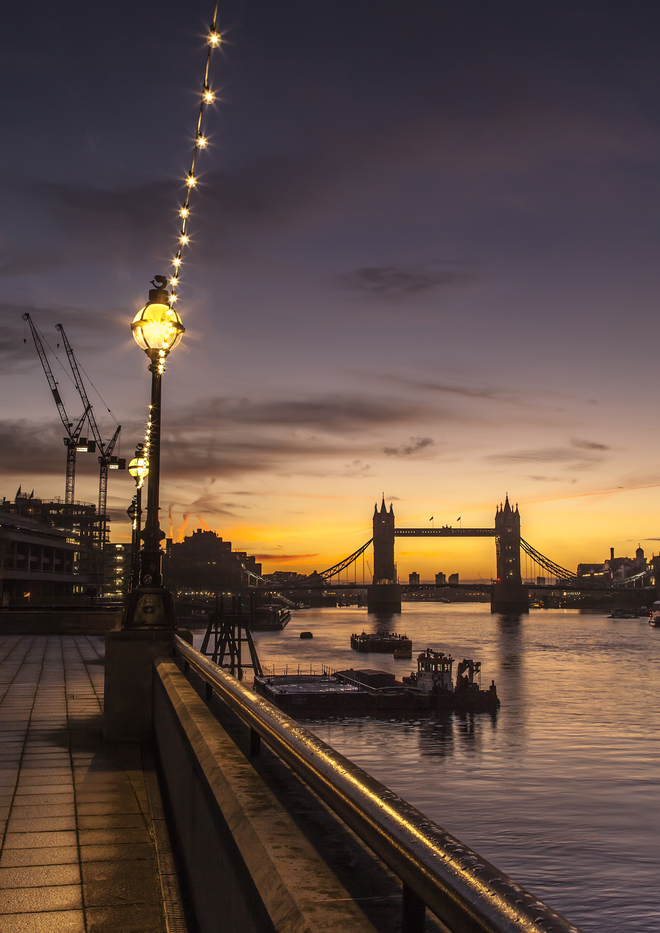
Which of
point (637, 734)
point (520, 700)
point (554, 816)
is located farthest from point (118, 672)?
point (520, 700)

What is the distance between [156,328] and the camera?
36.1ft

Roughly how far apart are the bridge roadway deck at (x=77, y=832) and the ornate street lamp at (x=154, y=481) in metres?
1.60

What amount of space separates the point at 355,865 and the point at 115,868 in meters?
3.53

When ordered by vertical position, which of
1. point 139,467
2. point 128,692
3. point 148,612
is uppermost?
point 139,467

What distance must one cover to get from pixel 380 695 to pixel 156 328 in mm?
51384

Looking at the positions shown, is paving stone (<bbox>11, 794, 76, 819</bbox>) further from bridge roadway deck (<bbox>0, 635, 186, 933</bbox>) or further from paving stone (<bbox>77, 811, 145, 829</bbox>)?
paving stone (<bbox>77, 811, 145, 829</bbox>)

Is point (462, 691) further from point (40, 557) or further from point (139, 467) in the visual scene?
point (40, 557)

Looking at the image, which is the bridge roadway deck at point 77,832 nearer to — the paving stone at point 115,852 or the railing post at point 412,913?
the paving stone at point 115,852

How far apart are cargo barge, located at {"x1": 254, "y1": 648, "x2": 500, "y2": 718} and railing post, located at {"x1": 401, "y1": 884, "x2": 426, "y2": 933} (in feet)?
176

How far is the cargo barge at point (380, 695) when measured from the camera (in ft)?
188

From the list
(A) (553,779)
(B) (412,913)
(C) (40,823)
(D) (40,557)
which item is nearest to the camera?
(B) (412,913)

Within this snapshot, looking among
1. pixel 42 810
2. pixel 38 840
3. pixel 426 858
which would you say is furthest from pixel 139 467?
pixel 426 858

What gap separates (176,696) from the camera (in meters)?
7.23

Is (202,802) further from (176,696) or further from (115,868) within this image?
(176,696)
